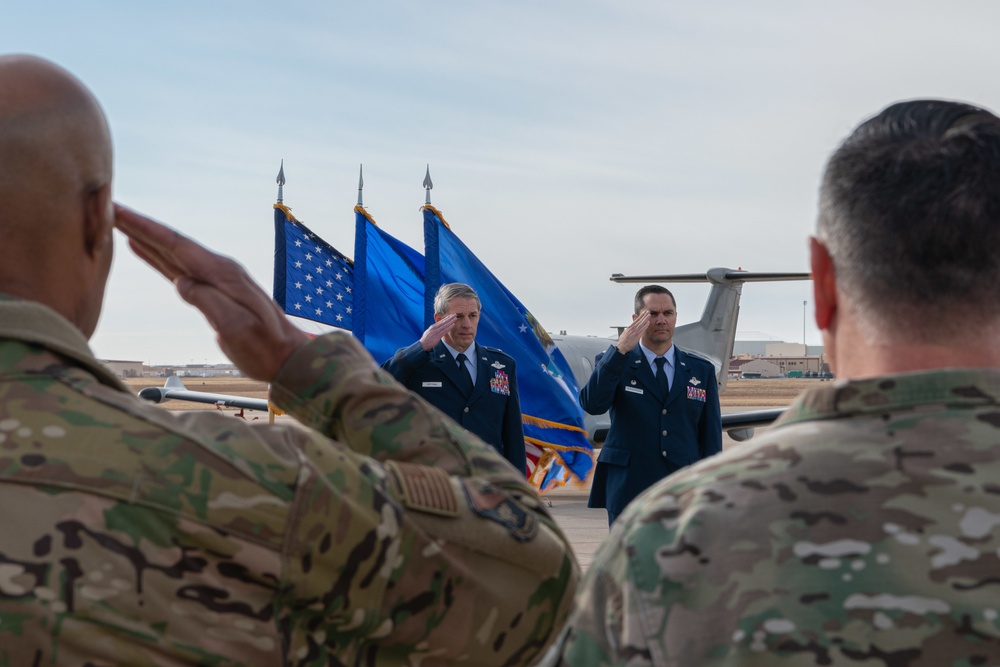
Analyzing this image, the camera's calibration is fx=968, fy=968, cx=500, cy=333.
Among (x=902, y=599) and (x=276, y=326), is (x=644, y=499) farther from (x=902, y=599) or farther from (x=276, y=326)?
(x=276, y=326)

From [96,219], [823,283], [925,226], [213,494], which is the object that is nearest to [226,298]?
[96,219]

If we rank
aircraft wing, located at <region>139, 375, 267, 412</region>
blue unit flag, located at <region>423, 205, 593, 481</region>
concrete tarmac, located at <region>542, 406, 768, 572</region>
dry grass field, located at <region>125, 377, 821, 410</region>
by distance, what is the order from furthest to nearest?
1. dry grass field, located at <region>125, 377, 821, 410</region>
2. aircraft wing, located at <region>139, 375, 267, 412</region>
3. blue unit flag, located at <region>423, 205, 593, 481</region>
4. concrete tarmac, located at <region>542, 406, 768, 572</region>

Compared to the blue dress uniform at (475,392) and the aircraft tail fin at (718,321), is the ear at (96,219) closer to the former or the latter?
the blue dress uniform at (475,392)

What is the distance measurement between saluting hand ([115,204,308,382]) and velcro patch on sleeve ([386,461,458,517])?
0.26m

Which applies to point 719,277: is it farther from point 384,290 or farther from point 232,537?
point 232,537

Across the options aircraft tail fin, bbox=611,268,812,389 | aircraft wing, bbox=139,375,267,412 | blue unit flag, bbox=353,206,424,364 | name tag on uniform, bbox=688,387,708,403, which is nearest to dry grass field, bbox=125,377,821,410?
aircraft wing, bbox=139,375,267,412

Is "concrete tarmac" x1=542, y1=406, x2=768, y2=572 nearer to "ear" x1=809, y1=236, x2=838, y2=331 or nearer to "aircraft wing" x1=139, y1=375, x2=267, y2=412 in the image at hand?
Result: "aircraft wing" x1=139, y1=375, x2=267, y2=412

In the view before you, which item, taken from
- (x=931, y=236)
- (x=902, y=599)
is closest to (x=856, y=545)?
(x=902, y=599)

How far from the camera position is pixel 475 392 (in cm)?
576

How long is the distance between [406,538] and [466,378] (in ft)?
15.0

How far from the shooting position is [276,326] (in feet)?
4.57

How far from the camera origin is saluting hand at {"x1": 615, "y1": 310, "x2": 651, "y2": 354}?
5.64 m

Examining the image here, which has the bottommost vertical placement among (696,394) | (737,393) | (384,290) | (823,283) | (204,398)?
(737,393)

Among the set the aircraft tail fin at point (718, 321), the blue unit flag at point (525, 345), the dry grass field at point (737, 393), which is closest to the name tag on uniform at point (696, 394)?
the blue unit flag at point (525, 345)
